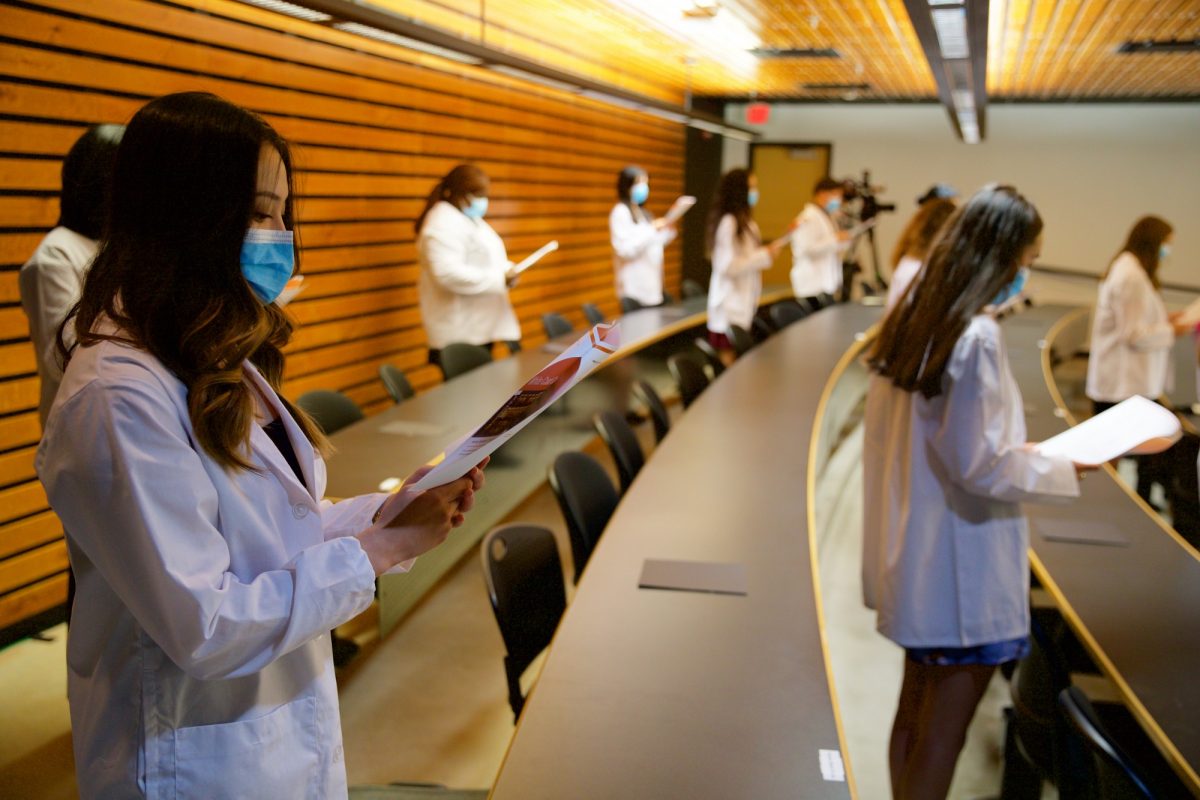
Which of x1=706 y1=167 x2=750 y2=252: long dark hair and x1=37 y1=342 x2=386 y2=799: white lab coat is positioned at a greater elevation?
x1=706 y1=167 x2=750 y2=252: long dark hair

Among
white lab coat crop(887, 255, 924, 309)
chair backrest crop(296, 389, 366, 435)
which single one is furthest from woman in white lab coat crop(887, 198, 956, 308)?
chair backrest crop(296, 389, 366, 435)

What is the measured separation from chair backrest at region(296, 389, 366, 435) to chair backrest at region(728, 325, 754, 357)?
3.04 metres

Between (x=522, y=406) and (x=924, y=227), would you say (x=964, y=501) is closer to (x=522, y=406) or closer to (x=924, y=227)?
(x=522, y=406)

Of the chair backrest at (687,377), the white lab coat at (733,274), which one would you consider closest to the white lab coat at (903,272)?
the chair backrest at (687,377)

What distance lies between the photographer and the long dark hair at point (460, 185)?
5086 mm

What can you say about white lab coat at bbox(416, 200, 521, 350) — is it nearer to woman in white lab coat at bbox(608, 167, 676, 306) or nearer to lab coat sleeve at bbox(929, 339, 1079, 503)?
woman in white lab coat at bbox(608, 167, 676, 306)

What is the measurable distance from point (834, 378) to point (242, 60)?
360 cm

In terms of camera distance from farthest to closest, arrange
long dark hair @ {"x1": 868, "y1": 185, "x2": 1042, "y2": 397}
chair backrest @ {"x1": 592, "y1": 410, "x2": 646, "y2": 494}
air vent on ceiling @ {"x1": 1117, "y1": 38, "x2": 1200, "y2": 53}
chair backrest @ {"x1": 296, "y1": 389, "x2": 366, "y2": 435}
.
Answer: air vent on ceiling @ {"x1": 1117, "y1": 38, "x2": 1200, "y2": 53} < chair backrest @ {"x1": 296, "y1": 389, "x2": 366, "y2": 435} < chair backrest @ {"x1": 592, "y1": 410, "x2": 646, "y2": 494} < long dark hair @ {"x1": 868, "y1": 185, "x2": 1042, "y2": 397}

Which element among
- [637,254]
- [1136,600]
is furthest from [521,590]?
[637,254]

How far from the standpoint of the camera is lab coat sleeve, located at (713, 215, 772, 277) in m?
6.27

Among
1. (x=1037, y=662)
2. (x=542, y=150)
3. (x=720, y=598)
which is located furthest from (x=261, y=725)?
(x=542, y=150)

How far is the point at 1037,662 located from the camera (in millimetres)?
2070

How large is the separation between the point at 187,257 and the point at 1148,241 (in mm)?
5468

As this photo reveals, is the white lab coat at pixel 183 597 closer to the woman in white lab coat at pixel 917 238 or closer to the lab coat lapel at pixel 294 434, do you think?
the lab coat lapel at pixel 294 434
